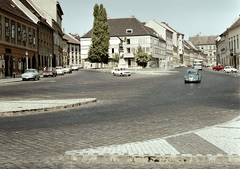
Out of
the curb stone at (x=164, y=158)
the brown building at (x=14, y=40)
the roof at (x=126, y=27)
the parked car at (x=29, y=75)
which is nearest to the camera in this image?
the curb stone at (x=164, y=158)

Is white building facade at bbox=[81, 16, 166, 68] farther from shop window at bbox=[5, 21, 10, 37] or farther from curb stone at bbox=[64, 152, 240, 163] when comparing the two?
curb stone at bbox=[64, 152, 240, 163]

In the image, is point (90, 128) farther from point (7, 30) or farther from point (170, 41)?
point (170, 41)

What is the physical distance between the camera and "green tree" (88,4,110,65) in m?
93.0

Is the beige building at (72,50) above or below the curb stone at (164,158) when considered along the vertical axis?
above

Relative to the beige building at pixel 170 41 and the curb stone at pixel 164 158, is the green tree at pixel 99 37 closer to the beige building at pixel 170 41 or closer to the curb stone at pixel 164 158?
the beige building at pixel 170 41

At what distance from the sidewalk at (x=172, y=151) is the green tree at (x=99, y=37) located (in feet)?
282

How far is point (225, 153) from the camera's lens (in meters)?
6.36

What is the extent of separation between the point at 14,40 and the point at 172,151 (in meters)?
43.7

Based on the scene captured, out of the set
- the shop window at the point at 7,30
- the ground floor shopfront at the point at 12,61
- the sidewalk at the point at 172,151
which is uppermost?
the shop window at the point at 7,30

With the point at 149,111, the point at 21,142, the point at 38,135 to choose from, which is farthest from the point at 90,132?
the point at 149,111

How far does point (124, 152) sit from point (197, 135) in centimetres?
243

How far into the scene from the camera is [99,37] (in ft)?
307

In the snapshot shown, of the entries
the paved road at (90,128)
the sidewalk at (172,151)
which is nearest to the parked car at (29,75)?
the paved road at (90,128)

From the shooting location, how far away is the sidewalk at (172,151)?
6.14 meters
